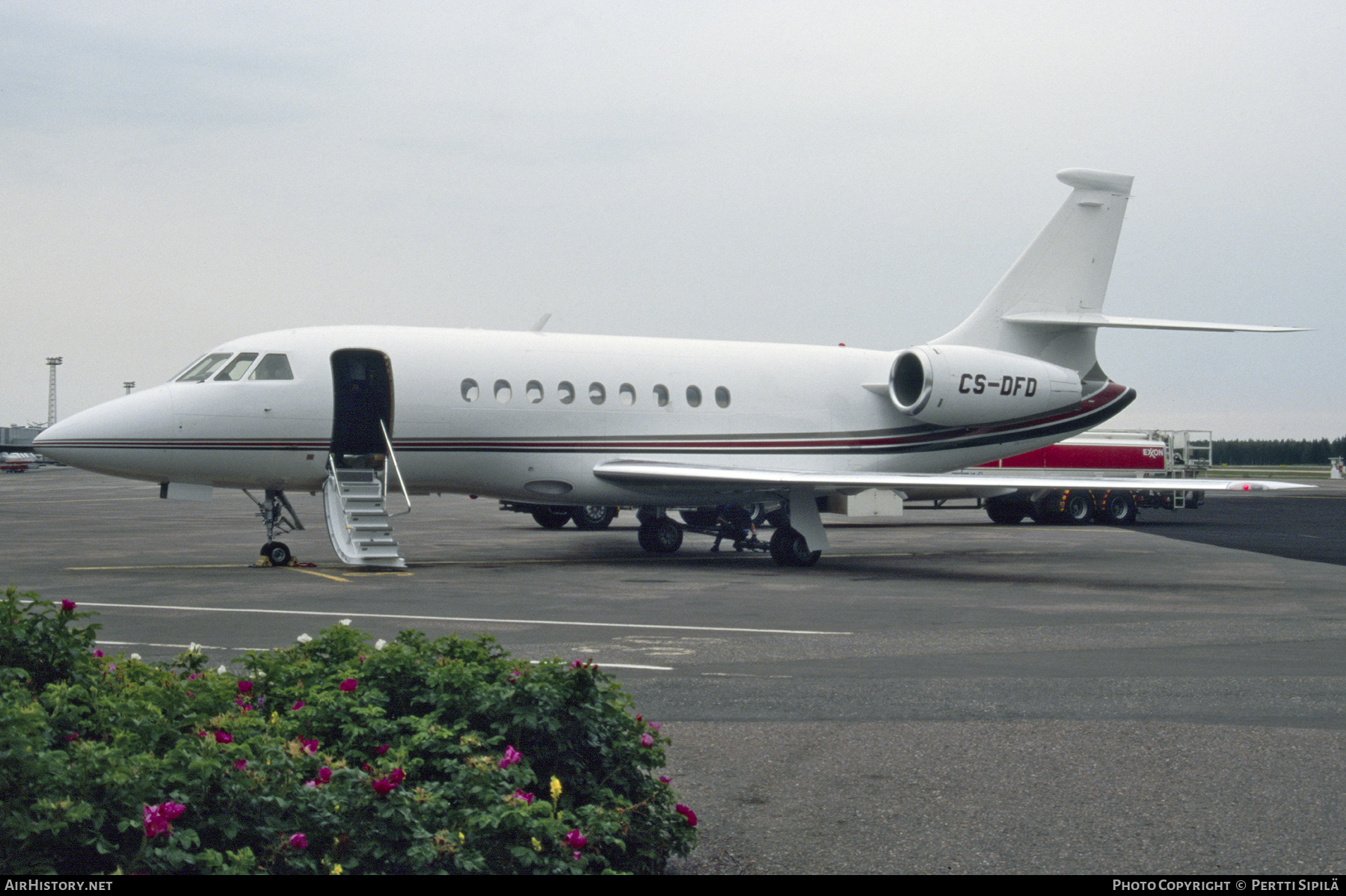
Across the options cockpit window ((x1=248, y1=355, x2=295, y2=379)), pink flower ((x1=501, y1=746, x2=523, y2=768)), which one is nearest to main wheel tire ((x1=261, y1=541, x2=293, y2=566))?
cockpit window ((x1=248, y1=355, x2=295, y2=379))

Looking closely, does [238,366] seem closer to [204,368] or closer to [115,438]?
[204,368]

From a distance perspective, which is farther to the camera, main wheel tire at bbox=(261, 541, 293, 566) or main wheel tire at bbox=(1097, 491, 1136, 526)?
main wheel tire at bbox=(1097, 491, 1136, 526)

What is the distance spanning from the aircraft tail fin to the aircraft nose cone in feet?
44.0

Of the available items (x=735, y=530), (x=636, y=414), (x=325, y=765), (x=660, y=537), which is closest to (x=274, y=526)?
(x=636, y=414)

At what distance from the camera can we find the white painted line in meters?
11.5

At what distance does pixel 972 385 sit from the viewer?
21484 millimetres

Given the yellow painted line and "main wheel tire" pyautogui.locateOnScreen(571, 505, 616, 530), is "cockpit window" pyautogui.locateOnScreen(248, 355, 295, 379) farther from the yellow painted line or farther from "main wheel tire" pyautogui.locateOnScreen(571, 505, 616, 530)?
"main wheel tire" pyautogui.locateOnScreen(571, 505, 616, 530)

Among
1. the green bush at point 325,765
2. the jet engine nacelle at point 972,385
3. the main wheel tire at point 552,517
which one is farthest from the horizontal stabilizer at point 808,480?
the green bush at point 325,765

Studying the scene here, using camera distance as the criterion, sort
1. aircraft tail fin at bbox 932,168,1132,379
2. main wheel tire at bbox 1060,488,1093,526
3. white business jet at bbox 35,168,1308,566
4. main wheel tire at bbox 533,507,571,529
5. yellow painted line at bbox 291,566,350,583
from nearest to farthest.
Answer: yellow painted line at bbox 291,566,350,583 < white business jet at bbox 35,168,1308,566 < aircraft tail fin at bbox 932,168,1132,379 < main wheel tire at bbox 533,507,571,529 < main wheel tire at bbox 1060,488,1093,526

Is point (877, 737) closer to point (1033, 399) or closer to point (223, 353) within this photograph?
point (223, 353)

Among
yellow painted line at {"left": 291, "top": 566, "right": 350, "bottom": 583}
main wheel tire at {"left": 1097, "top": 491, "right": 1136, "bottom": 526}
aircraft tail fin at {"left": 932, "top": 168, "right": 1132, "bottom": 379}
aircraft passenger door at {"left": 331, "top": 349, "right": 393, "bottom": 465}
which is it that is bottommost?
yellow painted line at {"left": 291, "top": 566, "right": 350, "bottom": 583}

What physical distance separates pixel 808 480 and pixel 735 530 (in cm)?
336
